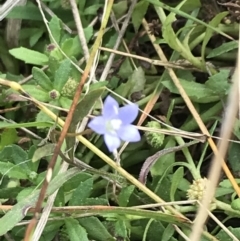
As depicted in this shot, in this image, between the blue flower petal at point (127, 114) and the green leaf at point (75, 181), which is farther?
the green leaf at point (75, 181)

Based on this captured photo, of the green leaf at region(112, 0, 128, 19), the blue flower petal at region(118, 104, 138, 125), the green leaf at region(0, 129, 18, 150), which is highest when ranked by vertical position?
the green leaf at region(112, 0, 128, 19)

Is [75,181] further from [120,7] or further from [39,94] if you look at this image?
[120,7]

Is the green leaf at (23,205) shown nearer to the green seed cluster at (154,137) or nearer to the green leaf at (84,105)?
the green leaf at (84,105)

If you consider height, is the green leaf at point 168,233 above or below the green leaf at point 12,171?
below

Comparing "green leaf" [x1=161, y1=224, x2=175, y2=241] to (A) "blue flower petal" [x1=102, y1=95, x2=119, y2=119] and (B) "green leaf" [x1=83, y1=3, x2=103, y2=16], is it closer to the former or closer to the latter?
(A) "blue flower petal" [x1=102, y1=95, x2=119, y2=119]

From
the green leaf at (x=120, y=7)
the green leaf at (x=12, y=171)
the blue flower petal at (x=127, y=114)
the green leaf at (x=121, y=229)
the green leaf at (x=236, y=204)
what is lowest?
the green leaf at (x=121, y=229)

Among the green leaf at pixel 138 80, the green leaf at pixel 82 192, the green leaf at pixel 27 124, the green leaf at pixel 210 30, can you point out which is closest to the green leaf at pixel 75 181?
the green leaf at pixel 82 192

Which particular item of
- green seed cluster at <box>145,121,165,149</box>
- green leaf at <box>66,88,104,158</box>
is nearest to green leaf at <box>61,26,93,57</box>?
green seed cluster at <box>145,121,165,149</box>
